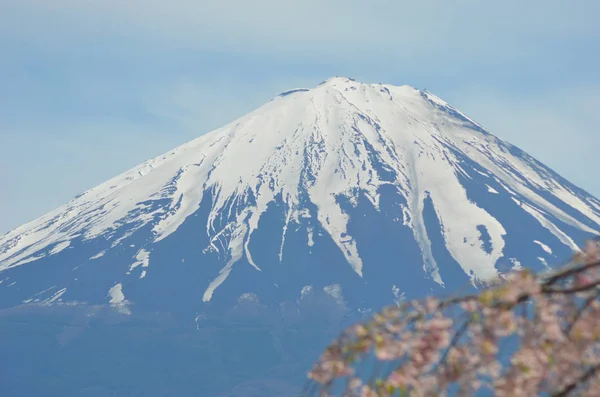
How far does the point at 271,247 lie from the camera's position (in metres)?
180

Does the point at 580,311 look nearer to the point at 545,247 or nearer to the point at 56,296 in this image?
the point at 545,247

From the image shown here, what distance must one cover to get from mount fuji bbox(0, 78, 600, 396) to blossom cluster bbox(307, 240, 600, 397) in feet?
521

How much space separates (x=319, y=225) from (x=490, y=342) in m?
176

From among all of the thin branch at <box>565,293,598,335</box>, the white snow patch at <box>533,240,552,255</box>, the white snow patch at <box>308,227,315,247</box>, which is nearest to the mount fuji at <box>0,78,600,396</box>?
the white snow patch at <box>308,227,315,247</box>

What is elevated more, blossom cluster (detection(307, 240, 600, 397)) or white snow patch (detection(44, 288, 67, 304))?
white snow patch (detection(44, 288, 67, 304))

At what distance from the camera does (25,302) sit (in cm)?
18162

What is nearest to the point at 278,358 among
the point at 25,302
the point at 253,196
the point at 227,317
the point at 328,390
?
the point at 227,317

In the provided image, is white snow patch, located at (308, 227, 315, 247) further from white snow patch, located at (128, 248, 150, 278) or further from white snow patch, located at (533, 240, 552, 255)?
white snow patch, located at (533, 240, 552, 255)

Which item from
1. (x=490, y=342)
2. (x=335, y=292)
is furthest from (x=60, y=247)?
(x=490, y=342)

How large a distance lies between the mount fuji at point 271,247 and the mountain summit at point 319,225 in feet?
0.90

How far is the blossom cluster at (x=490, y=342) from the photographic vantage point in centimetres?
263

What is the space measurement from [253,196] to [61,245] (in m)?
39.7

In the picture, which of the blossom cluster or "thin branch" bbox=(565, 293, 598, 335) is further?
"thin branch" bbox=(565, 293, 598, 335)

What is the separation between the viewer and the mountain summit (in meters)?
175
